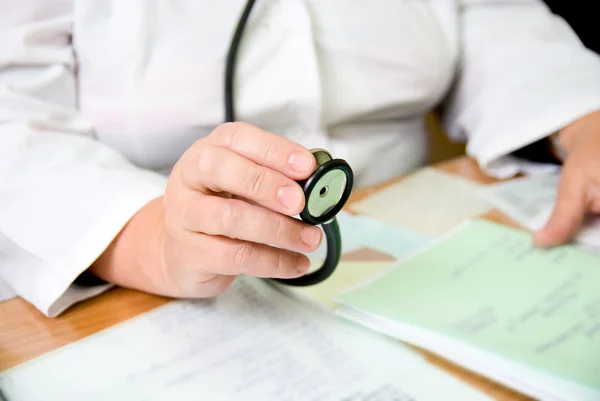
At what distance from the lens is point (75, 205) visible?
A: 0.40m

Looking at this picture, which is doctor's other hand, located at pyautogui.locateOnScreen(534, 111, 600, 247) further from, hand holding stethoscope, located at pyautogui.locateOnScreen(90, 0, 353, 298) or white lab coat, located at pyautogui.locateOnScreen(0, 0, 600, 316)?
hand holding stethoscope, located at pyautogui.locateOnScreen(90, 0, 353, 298)

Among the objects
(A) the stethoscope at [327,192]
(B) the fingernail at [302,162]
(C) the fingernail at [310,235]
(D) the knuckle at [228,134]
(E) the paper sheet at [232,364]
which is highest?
(D) the knuckle at [228,134]

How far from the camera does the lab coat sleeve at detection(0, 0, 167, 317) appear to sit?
1.27ft

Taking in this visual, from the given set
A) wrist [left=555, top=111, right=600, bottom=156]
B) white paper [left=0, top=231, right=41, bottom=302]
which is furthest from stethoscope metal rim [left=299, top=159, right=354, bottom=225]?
wrist [left=555, top=111, right=600, bottom=156]

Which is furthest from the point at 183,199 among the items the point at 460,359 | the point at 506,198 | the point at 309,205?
the point at 506,198

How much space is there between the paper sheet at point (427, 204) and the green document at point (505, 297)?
5 cm

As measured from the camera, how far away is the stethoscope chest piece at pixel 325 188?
0.27m

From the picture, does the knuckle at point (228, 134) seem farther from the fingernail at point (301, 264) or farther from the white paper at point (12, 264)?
the white paper at point (12, 264)

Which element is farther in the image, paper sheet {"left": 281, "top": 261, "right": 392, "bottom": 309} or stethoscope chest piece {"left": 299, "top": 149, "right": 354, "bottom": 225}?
paper sheet {"left": 281, "top": 261, "right": 392, "bottom": 309}

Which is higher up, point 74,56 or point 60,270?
point 74,56

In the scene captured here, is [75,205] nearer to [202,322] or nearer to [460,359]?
[202,322]

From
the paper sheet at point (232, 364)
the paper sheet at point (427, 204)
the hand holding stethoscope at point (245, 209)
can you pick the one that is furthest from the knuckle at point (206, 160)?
the paper sheet at point (427, 204)

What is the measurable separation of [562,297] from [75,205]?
355 millimetres

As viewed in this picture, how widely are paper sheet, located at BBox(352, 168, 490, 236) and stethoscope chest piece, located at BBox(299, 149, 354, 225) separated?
23 cm
